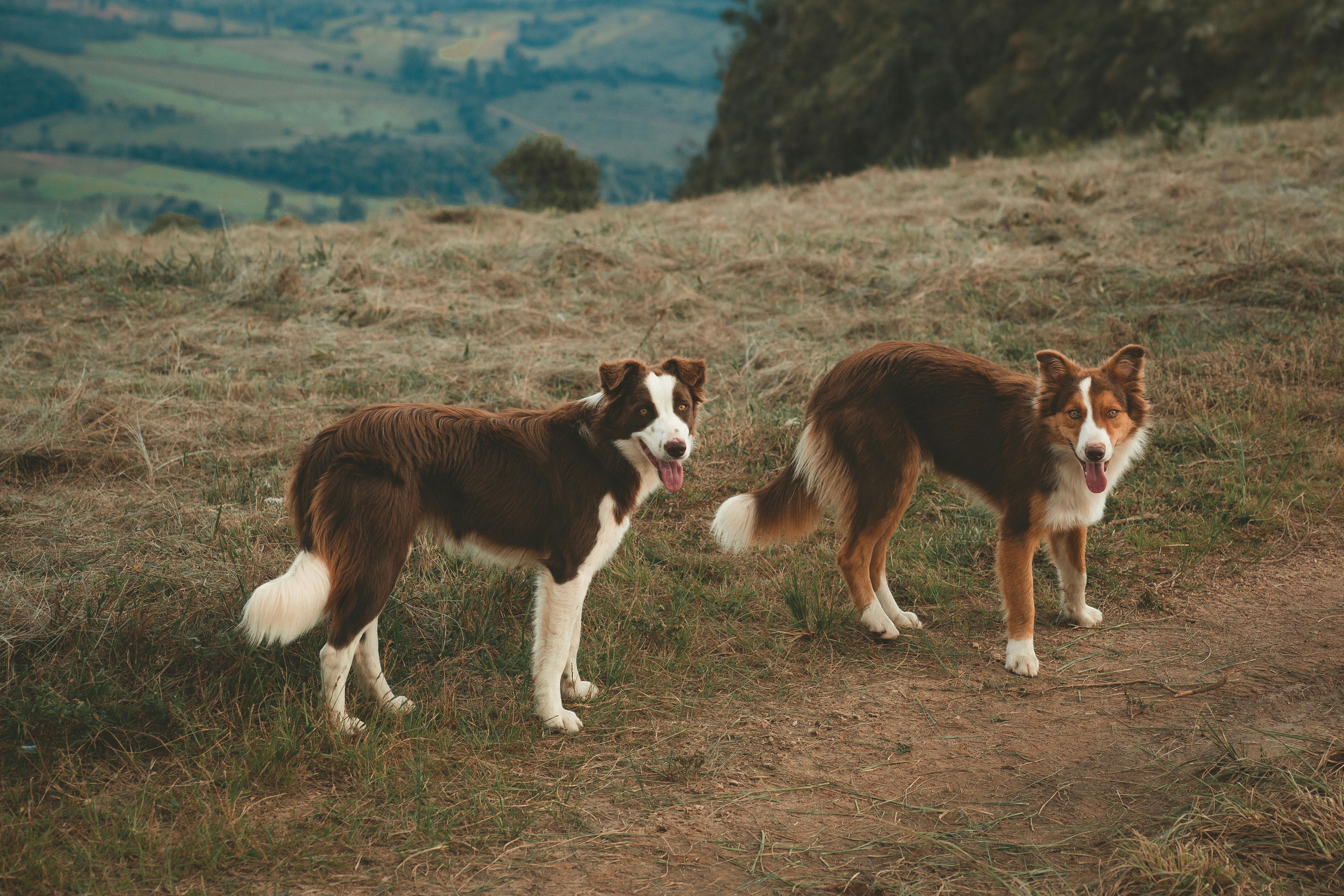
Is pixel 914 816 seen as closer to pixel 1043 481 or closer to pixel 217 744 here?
pixel 1043 481

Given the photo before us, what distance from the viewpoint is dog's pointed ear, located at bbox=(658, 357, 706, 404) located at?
13.5ft

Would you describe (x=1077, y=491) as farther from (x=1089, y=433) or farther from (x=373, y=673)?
(x=373, y=673)

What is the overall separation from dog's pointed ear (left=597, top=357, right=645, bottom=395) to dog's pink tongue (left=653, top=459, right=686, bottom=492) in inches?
15.1

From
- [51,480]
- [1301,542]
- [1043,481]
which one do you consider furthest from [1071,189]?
[51,480]

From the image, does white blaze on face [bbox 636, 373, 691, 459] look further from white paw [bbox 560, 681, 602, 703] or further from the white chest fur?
the white chest fur

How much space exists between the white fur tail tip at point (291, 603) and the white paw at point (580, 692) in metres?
1.23

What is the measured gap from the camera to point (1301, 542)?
18.6 feet

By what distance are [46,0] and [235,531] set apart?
152 metres

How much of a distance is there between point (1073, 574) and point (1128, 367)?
47.0 inches

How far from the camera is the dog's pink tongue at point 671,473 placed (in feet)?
13.1

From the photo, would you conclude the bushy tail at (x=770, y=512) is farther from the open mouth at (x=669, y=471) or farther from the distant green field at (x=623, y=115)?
the distant green field at (x=623, y=115)

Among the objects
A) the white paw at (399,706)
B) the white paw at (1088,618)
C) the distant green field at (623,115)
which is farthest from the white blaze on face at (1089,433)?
the distant green field at (623,115)

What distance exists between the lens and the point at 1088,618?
16.6ft

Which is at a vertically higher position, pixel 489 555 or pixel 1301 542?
pixel 489 555
